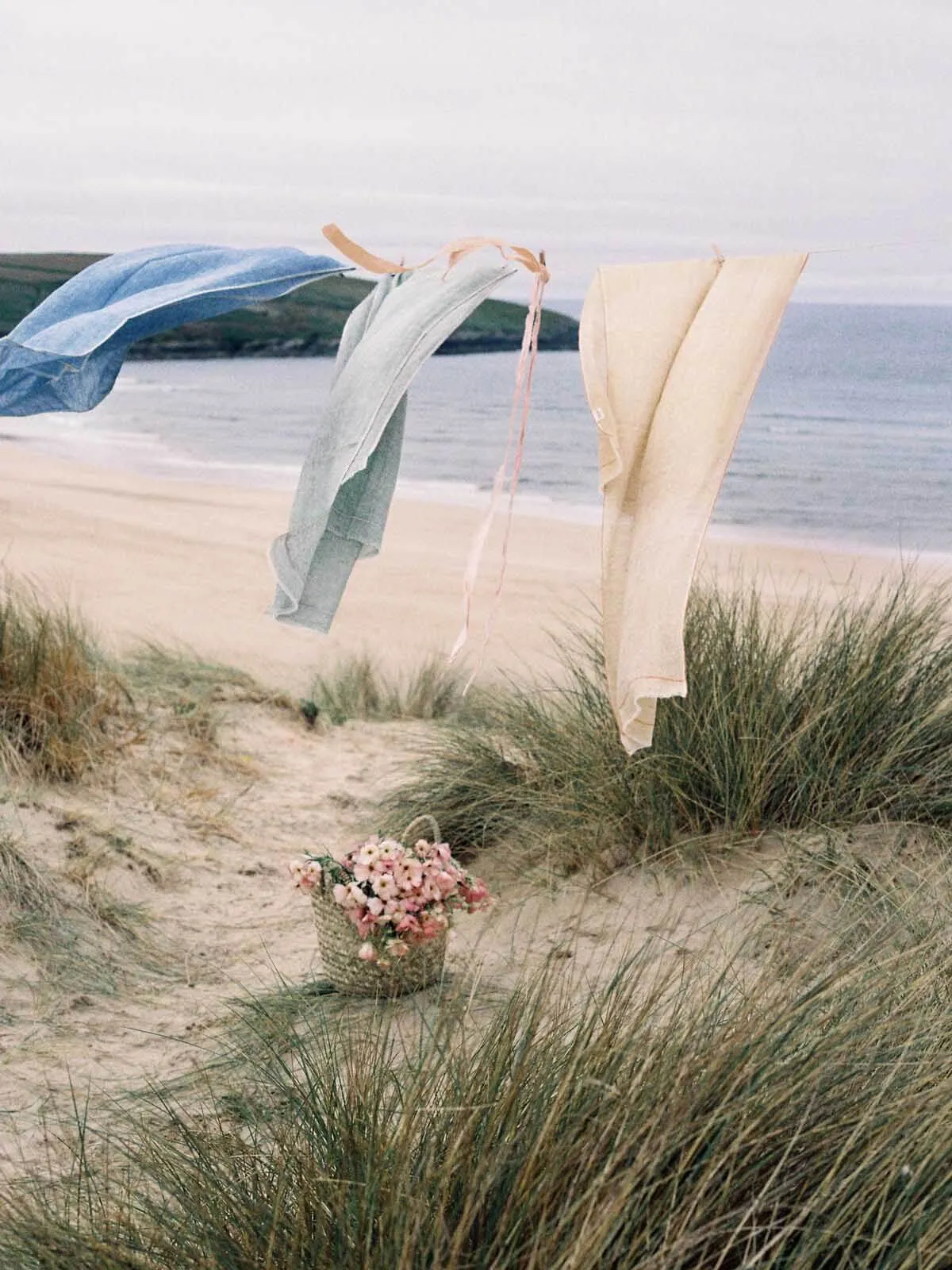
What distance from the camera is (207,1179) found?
6.59ft

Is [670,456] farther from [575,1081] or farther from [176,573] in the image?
[176,573]

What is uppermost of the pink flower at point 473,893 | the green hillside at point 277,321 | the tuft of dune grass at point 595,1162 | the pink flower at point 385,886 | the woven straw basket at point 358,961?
the green hillside at point 277,321

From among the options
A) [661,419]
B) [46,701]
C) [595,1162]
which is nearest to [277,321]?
[46,701]

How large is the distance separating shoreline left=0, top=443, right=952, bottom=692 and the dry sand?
49 mm

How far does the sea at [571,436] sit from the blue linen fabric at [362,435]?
7170mm

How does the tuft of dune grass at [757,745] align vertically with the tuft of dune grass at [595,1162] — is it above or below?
above

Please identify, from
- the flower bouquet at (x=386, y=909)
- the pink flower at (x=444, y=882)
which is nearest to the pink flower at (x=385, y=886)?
the flower bouquet at (x=386, y=909)

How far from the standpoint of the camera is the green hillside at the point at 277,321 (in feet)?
13.4

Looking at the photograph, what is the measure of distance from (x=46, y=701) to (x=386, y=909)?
208cm

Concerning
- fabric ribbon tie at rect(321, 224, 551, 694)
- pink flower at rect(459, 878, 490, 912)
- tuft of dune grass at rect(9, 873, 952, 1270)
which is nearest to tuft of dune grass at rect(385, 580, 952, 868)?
pink flower at rect(459, 878, 490, 912)

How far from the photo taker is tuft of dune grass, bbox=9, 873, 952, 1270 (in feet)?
5.88

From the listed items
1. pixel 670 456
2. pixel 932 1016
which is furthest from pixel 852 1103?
pixel 670 456

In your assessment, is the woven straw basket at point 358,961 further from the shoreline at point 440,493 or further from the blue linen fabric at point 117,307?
the shoreline at point 440,493

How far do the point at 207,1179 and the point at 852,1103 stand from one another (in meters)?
0.95
